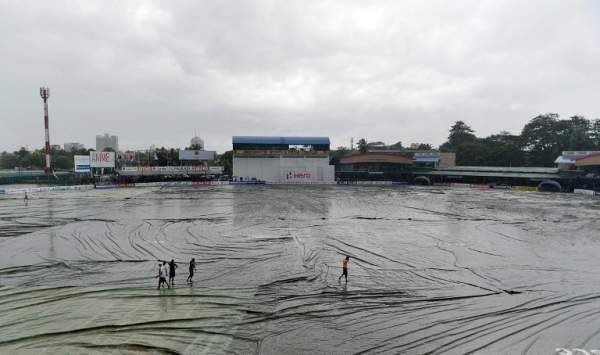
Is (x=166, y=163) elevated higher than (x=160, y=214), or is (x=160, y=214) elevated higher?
(x=166, y=163)

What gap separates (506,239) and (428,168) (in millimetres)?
64436

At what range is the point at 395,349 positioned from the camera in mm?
9852

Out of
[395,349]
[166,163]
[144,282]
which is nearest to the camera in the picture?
[395,349]

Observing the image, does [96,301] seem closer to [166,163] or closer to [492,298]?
[492,298]

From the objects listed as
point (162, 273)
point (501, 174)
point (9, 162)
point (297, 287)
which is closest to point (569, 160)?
point (501, 174)

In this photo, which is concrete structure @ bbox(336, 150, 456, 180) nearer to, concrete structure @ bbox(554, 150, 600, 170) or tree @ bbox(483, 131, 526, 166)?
tree @ bbox(483, 131, 526, 166)

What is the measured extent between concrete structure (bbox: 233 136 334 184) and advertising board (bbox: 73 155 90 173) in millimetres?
29968

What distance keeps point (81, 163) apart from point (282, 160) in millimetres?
41829

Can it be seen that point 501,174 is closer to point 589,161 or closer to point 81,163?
point 589,161

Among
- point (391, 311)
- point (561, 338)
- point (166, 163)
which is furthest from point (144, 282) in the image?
point (166, 163)

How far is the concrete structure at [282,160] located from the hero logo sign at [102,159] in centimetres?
2540

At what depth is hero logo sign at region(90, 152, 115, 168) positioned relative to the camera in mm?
69875

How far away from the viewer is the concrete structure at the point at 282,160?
81.2m

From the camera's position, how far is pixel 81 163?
2758 inches
